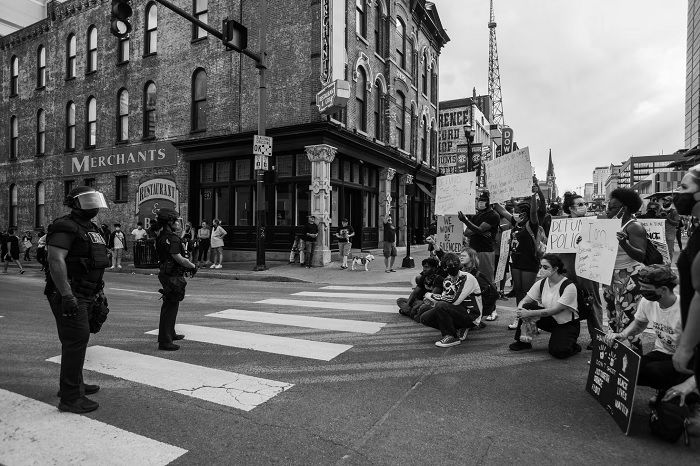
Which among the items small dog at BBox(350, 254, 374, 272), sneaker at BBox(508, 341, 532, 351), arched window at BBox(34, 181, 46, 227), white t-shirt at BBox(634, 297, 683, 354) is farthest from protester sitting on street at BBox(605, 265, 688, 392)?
arched window at BBox(34, 181, 46, 227)

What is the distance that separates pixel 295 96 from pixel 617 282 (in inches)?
528

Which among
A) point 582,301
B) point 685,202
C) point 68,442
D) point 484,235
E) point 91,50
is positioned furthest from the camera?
point 91,50

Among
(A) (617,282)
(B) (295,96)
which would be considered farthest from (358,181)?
(A) (617,282)

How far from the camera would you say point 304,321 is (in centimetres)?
703

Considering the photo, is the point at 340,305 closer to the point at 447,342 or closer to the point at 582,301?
the point at 447,342

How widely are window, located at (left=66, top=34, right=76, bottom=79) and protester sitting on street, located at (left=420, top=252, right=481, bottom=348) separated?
25.1 metres

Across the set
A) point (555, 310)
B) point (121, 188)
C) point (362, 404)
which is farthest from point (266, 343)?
point (121, 188)

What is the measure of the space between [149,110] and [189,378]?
A: 743 inches

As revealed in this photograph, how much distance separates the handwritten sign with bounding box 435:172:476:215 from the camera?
833 cm

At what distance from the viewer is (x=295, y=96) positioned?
16.2 metres

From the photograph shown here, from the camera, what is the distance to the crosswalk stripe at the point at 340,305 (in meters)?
7.96

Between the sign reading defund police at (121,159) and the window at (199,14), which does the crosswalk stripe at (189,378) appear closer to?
the sign reading defund police at (121,159)

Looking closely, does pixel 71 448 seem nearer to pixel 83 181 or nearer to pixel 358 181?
pixel 358 181

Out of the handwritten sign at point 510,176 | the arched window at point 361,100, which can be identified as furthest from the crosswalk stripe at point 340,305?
the arched window at point 361,100
